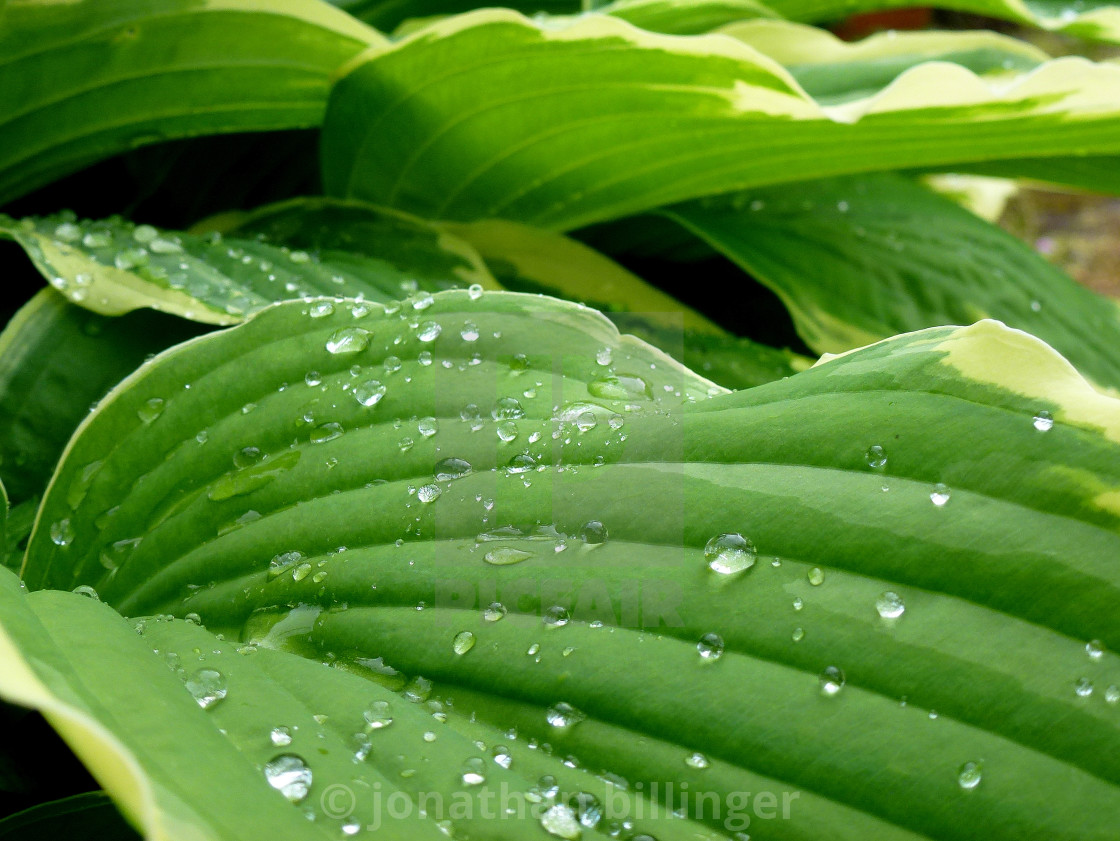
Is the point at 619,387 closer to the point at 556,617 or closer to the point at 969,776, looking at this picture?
the point at 556,617

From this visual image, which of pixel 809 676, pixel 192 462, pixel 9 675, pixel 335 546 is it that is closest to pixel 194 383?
pixel 192 462

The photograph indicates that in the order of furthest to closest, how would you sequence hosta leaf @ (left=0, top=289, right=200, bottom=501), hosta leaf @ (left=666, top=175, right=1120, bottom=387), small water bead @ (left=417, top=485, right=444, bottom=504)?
hosta leaf @ (left=666, top=175, right=1120, bottom=387), hosta leaf @ (left=0, top=289, right=200, bottom=501), small water bead @ (left=417, top=485, right=444, bottom=504)

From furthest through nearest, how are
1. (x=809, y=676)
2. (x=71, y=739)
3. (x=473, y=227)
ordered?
1. (x=473, y=227)
2. (x=809, y=676)
3. (x=71, y=739)

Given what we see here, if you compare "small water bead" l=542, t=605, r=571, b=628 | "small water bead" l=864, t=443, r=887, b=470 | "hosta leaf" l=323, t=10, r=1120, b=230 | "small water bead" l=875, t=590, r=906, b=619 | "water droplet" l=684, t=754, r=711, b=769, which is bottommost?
"water droplet" l=684, t=754, r=711, b=769

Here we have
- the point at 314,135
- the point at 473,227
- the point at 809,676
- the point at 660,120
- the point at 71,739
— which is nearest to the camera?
the point at 71,739

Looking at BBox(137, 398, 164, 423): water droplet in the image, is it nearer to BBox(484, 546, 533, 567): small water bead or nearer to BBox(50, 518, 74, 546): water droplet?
BBox(50, 518, 74, 546): water droplet

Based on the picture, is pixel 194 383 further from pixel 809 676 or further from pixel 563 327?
pixel 809 676

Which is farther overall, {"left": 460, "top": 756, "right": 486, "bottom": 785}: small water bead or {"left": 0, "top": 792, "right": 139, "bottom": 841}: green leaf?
{"left": 0, "top": 792, "right": 139, "bottom": 841}: green leaf

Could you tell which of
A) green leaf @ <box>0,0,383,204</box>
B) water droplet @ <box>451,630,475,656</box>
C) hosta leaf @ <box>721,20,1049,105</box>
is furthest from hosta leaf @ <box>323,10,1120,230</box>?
water droplet @ <box>451,630,475,656</box>
